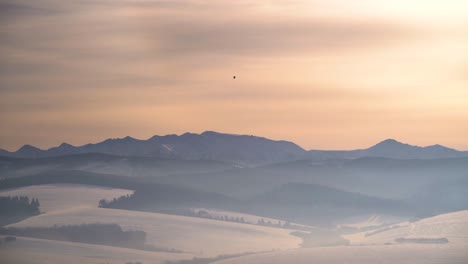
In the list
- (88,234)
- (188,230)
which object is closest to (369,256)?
(188,230)

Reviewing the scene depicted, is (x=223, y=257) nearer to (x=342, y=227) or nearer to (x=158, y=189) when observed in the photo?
(x=342, y=227)

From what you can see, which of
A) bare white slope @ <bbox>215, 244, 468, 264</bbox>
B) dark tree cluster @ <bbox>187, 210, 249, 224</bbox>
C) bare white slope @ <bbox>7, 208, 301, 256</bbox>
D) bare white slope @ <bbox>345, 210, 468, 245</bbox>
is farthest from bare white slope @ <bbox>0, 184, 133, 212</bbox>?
bare white slope @ <bbox>215, 244, 468, 264</bbox>

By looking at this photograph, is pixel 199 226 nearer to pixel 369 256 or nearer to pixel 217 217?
pixel 217 217

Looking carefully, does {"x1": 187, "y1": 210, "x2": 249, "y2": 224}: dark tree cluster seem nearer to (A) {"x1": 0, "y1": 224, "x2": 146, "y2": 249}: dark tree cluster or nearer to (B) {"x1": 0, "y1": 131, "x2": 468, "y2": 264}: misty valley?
(B) {"x1": 0, "y1": 131, "x2": 468, "y2": 264}: misty valley

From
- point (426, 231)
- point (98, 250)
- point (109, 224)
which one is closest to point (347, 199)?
point (426, 231)

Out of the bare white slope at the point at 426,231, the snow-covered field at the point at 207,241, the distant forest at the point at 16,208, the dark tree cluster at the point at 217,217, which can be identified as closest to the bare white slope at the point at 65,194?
the snow-covered field at the point at 207,241

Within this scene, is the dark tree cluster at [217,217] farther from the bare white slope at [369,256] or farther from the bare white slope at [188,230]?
the bare white slope at [369,256]
